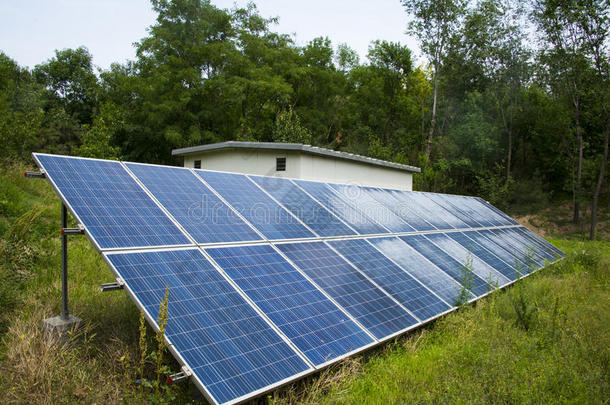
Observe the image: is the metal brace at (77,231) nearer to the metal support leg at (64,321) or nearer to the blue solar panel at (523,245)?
the metal support leg at (64,321)

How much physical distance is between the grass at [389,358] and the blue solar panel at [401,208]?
2527 mm

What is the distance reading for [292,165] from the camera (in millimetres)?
15469

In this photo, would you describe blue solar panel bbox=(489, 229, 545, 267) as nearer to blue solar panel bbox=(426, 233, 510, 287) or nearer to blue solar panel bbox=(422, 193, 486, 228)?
blue solar panel bbox=(422, 193, 486, 228)

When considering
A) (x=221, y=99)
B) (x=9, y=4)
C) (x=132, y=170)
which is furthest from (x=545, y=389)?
(x=221, y=99)

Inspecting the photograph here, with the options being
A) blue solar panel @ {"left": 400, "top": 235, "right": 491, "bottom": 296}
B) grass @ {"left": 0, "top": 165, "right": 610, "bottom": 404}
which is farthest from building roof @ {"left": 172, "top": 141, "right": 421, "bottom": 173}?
grass @ {"left": 0, "top": 165, "right": 610, "bottom": 404}

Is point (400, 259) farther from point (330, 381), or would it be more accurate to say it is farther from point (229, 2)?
point (229, 2)

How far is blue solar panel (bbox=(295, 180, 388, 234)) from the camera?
7621mm

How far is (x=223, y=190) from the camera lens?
643 cm

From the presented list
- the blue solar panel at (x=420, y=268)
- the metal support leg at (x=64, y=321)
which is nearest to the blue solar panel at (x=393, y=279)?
the blue solar panel at (x=420, y=268)

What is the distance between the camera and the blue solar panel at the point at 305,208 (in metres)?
6.76

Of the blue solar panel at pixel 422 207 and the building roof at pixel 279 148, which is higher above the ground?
the building roof at pixel 279 148

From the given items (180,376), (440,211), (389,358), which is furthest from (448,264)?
(180,376)

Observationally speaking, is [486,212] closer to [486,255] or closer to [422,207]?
[422,207]

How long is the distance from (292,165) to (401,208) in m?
6.27
